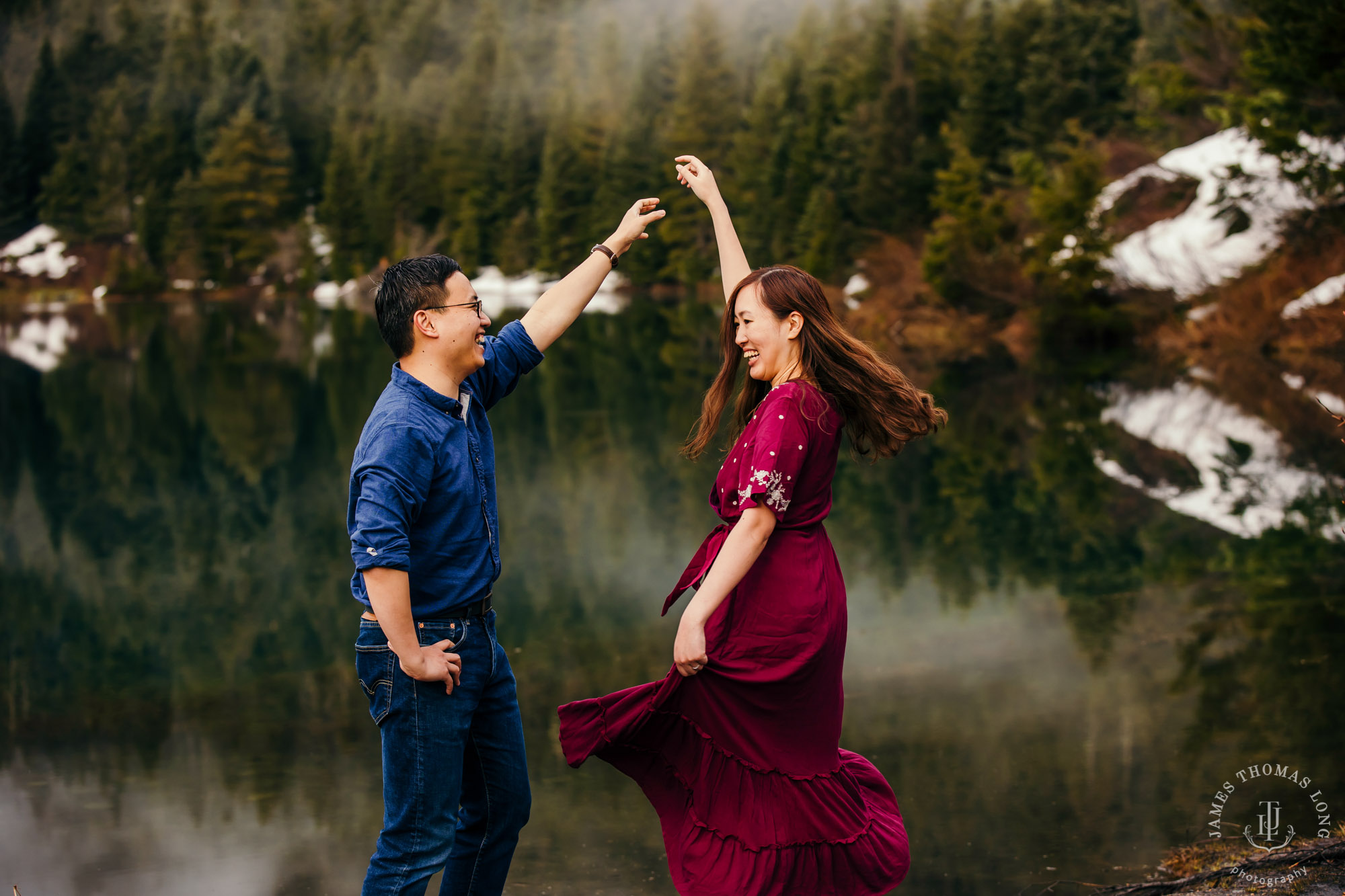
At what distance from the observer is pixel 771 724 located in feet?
9.88

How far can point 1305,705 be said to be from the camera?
209 inches

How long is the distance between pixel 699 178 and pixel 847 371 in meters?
0.83

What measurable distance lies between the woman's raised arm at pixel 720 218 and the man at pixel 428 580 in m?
0.85

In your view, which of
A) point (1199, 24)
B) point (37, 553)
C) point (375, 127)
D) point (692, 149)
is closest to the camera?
point (37, 553)

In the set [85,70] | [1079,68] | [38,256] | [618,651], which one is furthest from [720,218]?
[85,70]

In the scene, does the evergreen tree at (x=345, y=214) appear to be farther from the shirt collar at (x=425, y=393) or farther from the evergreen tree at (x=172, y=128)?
the shirt collar at (x=425, y=393)

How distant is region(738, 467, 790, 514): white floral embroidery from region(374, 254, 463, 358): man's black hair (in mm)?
864

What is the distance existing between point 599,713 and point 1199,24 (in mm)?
24925

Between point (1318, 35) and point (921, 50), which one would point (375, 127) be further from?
point (1318, 35)

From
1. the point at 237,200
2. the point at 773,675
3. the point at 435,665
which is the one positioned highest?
the point at 435,665

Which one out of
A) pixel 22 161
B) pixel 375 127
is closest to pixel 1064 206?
pixel 375 127

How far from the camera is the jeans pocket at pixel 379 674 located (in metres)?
2.77

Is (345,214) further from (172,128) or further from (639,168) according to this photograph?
(639,168)

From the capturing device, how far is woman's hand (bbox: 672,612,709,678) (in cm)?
291
